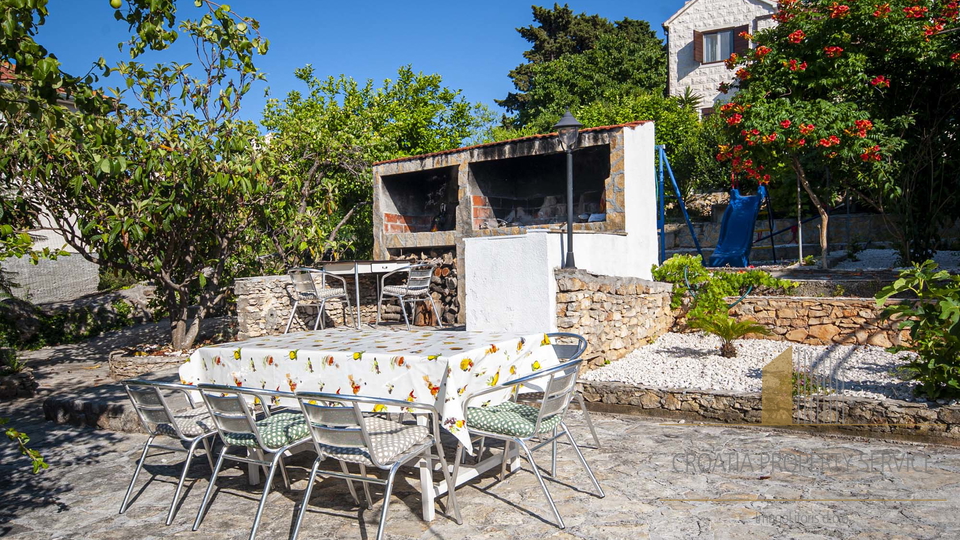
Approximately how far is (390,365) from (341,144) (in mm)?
8855

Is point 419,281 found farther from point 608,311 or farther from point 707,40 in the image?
point 707,40

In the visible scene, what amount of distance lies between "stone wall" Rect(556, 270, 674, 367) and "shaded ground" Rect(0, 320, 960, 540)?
2004 mm

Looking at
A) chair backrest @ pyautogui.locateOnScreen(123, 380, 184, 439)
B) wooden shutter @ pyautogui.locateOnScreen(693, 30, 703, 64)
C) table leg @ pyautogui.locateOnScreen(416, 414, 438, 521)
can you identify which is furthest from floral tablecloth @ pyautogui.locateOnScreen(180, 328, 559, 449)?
wooden shutter @ pyautogui.locateOnScreen(693, 30, 703, 64)

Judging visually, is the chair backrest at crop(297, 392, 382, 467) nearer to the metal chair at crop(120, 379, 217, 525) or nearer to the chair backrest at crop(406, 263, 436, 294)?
the metal chair at crop(120, 379, 217, 525)

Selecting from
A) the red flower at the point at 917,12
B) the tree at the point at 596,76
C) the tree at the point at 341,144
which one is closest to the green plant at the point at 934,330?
the red flower at the point at 917,12

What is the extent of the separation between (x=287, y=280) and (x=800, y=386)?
24.2 feet

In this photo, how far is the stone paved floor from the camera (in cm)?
374

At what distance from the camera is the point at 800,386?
6234 mm

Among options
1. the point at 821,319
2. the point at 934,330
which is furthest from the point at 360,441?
the point at 821,319

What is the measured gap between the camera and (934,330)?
5316 mm

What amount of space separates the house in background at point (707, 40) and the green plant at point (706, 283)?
1476 centimetres

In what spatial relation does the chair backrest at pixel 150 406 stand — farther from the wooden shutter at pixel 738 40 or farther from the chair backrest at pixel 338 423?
the wooden shutter at pixel 738 40

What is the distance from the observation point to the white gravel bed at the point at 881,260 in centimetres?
1078

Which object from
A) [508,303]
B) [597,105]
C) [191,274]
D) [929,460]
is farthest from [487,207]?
[597,105]
